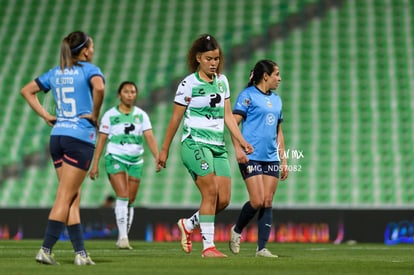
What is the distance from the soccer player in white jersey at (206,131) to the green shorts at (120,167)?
3970 millimetres

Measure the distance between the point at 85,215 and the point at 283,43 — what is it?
9011 millimetres

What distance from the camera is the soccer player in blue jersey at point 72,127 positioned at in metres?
8.44

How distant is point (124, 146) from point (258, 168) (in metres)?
3.47

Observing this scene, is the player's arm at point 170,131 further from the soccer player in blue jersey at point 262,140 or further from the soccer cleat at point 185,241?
the soccer player in blue jersey at point 262,140

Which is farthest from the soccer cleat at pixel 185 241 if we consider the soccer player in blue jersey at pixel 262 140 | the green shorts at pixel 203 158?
the soccer player in blue jersey at pixel 262 140

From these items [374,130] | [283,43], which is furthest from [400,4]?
[374,130]

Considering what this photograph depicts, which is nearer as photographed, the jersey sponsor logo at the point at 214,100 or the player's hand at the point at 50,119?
the player's hand at the point at 50,119

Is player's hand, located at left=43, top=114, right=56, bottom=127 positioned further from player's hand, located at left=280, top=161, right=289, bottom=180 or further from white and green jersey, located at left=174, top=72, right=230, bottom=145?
player's hand, located at left=280, top=161, right=289, bottom=180

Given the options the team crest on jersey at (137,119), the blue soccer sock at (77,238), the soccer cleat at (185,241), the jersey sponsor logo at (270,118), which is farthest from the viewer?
the team crest on jersey at (137,119)

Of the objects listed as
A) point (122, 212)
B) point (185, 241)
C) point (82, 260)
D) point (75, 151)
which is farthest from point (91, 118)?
point (122, 212)

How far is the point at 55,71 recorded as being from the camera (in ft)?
28.6

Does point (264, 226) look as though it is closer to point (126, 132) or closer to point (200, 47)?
point (200, 47)

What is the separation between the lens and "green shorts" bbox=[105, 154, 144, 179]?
1367cm

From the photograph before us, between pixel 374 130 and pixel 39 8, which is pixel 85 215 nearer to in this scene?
pixel 374 130
